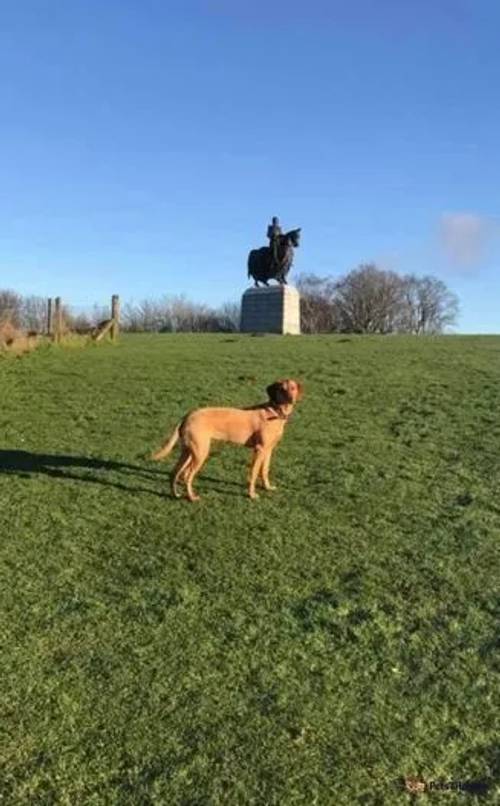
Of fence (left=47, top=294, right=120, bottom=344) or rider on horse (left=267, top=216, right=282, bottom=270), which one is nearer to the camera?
fence (left=47, top=294, right=120, bottom=344)

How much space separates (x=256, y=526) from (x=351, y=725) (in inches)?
99.7

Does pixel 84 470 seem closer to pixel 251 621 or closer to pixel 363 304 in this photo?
pixel 251 621

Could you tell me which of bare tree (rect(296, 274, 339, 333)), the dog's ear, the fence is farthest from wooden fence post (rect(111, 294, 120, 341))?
bare tree (rect(296, 274, 339, 333))

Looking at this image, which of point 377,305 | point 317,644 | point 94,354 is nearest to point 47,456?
point 317,644

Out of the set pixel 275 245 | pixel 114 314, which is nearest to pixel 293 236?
pixel 275 245

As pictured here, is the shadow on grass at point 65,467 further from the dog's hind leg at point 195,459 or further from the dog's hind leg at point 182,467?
the dog's hind leg at point 195,459

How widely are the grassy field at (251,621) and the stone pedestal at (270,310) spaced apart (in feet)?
85.5

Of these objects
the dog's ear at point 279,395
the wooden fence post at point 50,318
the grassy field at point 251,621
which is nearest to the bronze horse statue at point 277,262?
the wooden fence post at point 50,318

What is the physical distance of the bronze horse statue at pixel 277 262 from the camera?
3669 cm

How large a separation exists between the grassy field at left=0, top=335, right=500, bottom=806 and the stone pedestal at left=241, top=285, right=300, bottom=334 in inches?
1026

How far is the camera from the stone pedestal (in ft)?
116

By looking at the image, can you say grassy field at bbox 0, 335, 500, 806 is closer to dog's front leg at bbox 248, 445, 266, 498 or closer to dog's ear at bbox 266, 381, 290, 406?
dog's front leg at bbox 248, 445, 266, 498

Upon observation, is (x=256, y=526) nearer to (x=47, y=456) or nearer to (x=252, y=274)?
(x=47, y=456)

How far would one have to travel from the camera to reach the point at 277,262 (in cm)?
3681
